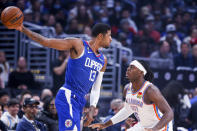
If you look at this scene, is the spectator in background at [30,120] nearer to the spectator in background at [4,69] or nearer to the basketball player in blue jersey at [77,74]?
the basketball player in blue jersey at [77,74]

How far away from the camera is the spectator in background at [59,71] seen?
1062cm

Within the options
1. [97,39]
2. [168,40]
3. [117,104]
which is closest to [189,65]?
[168,40]

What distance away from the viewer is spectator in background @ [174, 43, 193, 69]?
12.2 meters

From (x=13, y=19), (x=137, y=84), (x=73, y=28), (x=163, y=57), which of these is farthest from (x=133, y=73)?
(x=73, y=28)

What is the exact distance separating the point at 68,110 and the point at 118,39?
27.2 feet

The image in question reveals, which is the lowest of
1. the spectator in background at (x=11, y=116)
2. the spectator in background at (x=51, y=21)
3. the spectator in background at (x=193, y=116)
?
the spectator in background at (x=193, y=116)

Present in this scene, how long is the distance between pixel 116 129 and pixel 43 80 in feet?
13.5

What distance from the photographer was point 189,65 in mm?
12188

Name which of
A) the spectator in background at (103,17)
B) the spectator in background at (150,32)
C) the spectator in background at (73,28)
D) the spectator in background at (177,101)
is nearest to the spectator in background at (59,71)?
the spectator in background at (73,28)

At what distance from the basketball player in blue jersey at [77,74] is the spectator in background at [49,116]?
94.4 inches

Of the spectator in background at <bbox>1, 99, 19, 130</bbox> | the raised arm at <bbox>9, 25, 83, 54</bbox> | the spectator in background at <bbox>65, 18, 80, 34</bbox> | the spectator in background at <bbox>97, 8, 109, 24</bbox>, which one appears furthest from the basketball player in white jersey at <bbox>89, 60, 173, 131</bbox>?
the spectator in background at <bbox>97, 8, 109, 24</bbox>

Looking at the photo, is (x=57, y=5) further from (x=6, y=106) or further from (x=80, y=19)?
(x=6, y=106)

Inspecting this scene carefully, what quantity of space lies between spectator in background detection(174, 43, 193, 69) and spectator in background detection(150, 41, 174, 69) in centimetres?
34

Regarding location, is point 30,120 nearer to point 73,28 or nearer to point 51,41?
point 51,41
